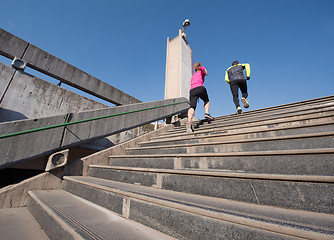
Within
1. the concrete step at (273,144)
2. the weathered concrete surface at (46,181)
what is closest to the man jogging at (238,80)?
the concrete step at (273,144)

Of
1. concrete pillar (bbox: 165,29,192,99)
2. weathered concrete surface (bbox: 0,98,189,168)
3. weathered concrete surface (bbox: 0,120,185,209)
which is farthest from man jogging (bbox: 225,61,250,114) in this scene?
weathered concrete surface (bbox: 0,120,185,209)

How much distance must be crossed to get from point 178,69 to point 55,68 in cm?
595

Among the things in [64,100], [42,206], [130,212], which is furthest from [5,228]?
[64,100]

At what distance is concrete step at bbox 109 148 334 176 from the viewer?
1171 millimetres

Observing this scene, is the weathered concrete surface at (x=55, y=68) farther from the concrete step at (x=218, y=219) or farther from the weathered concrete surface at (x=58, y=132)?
the concrete step at (x=218, y=219)

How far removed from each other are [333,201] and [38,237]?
225 cm

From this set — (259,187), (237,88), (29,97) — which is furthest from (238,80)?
(29,97)

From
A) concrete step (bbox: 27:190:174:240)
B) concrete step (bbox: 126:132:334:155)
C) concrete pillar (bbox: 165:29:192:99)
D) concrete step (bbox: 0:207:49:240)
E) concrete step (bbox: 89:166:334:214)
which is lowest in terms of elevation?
concrete step (bbox: 0:207:49:240)

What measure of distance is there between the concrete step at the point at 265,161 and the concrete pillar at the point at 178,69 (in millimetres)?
6320

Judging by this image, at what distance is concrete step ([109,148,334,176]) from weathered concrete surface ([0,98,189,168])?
1.95 metres

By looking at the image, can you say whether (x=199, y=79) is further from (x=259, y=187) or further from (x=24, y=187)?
(x=24, y=187)

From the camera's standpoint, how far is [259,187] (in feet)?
3.66

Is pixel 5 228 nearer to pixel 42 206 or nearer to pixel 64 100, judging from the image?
pixel 42 206

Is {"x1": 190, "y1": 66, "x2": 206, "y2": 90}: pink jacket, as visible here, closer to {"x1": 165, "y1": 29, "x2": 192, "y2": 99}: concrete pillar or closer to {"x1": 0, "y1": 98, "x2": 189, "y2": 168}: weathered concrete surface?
{"x1": 0, "y1": 98, "x2": 189, "y2": 168}: weathered concrete surface
